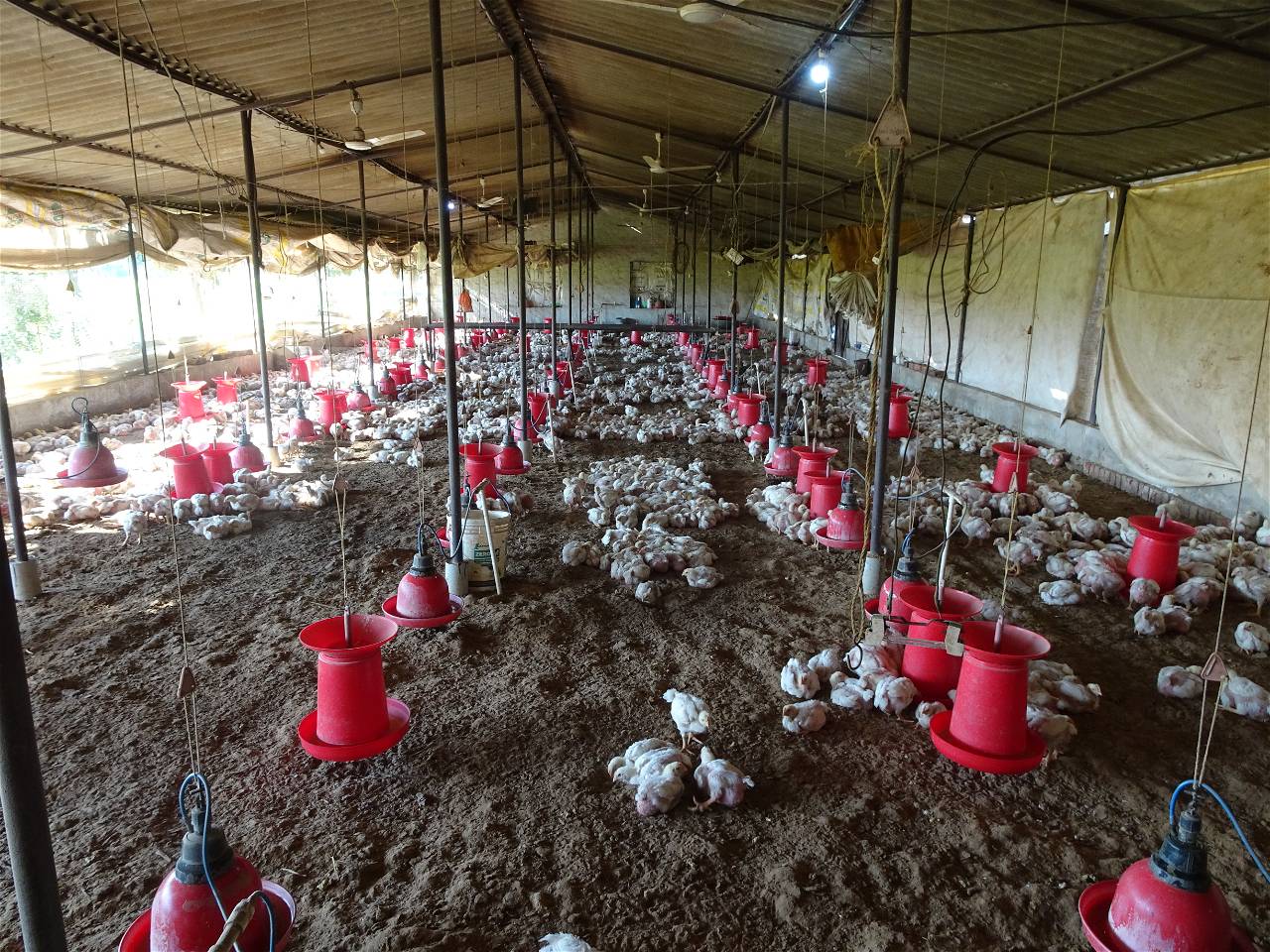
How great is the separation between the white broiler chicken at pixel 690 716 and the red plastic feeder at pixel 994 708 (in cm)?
95

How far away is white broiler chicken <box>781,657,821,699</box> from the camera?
3.71 m

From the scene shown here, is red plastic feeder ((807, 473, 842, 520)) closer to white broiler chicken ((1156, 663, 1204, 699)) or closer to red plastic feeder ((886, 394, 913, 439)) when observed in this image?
white broiler chicken ((1156, 663, 1204, 699))

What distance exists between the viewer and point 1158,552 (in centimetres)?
482

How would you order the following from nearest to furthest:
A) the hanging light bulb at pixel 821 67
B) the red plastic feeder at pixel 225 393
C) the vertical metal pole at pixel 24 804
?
1. the vertical metal pole at pixel 24 804
2. the hanging light bulb at pixel 821 67
3. the red plastic feeder at pixel 225 393

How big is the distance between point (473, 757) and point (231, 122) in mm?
7723

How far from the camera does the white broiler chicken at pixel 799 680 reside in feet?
12.2

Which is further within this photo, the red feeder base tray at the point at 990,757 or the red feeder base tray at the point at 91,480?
the red feeder base tray at the point at 91,480

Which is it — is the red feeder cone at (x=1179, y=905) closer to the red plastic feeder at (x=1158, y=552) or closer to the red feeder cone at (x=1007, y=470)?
the red plastic feeder at (x=1158, y=552)

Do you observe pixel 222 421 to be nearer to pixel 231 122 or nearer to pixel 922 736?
pixel 231 122

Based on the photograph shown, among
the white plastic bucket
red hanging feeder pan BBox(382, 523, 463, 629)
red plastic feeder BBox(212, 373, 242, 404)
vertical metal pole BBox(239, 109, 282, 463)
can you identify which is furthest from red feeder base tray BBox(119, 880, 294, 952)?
red plastic feeder BBox(212, 373, 242, 404)

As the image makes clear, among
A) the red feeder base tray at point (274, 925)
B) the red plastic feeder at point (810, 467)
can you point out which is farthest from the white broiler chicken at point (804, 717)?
the red plastic feeder at point (810, 467)

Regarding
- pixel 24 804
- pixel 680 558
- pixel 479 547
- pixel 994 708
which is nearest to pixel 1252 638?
pixel 994 708

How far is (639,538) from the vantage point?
5789 millimetres

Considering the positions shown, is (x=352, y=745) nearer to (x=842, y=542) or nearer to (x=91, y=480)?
(x=91, y=480)
